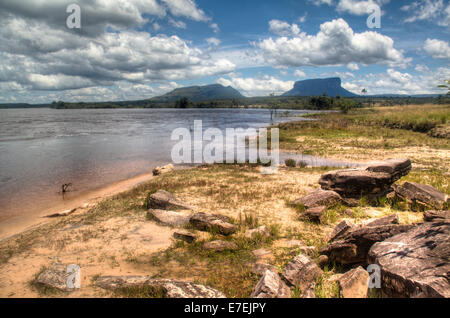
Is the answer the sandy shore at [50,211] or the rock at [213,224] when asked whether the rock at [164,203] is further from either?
the sandy shore at [50,211]

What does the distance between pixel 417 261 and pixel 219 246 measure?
4.88m

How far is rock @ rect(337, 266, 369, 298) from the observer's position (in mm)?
4988

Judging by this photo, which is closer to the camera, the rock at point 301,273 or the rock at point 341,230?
the rock at point 301,273

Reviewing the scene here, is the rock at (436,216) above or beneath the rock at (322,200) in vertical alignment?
above

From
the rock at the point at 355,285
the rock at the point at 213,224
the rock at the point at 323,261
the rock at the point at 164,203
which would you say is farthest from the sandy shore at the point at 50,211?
the rock at the point at 355,285

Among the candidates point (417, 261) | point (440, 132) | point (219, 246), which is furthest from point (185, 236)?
point (440, 132)

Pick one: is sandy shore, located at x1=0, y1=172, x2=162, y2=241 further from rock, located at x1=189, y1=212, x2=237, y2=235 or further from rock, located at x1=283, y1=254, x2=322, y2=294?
rock, located at x1=283, y1=254, x2=322, y2=294

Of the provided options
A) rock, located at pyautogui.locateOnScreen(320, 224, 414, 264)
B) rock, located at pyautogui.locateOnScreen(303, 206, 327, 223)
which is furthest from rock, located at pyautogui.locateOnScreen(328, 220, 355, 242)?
Result: rock, located at pyautogui.locateOnScreen(303, 206, 327, 223)

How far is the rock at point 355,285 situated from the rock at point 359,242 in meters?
1.21

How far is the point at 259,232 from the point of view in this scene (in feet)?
28.0

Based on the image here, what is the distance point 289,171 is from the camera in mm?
18688

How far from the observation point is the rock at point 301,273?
18.6 ft

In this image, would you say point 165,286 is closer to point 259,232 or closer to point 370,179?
point 259,232
